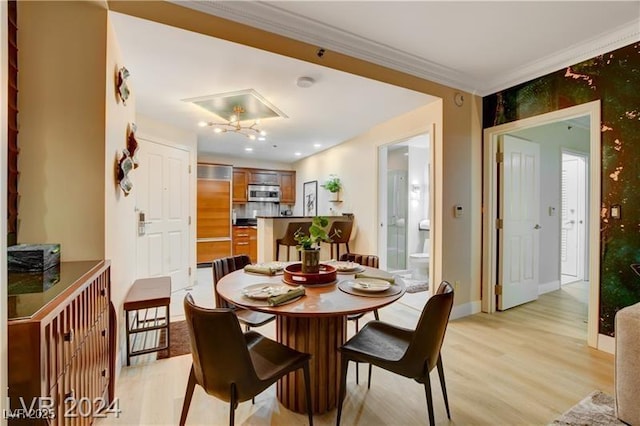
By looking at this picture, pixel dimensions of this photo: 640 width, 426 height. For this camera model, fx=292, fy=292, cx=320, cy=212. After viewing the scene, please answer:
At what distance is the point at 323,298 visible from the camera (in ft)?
5.01

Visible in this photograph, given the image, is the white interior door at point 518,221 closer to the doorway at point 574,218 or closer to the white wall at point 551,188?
the white wall at point 551,188

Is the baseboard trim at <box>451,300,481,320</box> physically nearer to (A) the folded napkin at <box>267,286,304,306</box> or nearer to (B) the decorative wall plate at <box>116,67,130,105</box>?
(A) the folded napkin at <box>267,286,304,306</box>

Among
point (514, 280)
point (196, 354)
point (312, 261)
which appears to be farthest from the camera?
point (514, 280)

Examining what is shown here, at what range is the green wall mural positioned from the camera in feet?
7.48

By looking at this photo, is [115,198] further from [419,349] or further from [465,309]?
[465,309]

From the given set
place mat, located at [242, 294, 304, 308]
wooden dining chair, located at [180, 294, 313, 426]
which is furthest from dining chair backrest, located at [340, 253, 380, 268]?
wooden dining chair, located at [180, 294, 313, 426]

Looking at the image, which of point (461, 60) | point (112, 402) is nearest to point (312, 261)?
point (112, 402)

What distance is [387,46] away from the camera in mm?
2555

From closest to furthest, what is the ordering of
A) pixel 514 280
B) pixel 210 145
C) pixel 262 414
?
1. pixel 262 414
2. pixel 514 280
3. pixel 210 145

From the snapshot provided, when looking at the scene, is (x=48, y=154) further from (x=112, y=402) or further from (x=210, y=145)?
(x=210, y=145)

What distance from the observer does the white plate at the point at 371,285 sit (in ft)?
5.33

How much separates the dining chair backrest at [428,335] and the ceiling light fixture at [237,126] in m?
2.88

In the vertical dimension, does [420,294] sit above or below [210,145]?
below

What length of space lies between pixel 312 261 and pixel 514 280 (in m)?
2.89
